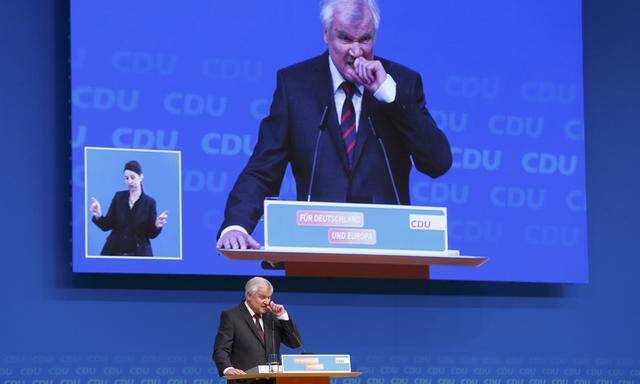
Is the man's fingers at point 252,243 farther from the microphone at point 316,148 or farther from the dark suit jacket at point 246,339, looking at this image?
the dark suit jacket at point 246,339

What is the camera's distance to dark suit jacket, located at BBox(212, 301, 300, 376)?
6.30m

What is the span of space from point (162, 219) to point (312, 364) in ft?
7.59

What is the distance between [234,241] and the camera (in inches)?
307

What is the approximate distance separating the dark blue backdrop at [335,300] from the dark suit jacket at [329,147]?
64 cm

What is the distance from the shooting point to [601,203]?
909cm

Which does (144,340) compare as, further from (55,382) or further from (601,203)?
(601,203)

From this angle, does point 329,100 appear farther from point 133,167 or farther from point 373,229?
point 133,167

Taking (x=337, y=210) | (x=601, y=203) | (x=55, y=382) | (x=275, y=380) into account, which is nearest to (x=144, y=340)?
(x=55, y=382)

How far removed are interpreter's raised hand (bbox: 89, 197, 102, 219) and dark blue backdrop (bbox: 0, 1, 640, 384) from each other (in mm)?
226

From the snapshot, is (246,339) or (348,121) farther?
(348,121)

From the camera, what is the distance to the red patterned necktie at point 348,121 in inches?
321

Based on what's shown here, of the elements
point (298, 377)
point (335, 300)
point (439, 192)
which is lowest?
point (298, 377)

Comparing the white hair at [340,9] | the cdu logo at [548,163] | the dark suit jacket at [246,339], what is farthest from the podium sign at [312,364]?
the cdu logo at [548,163]

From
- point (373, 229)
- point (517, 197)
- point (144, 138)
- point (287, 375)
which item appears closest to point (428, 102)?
point (517, 197)
